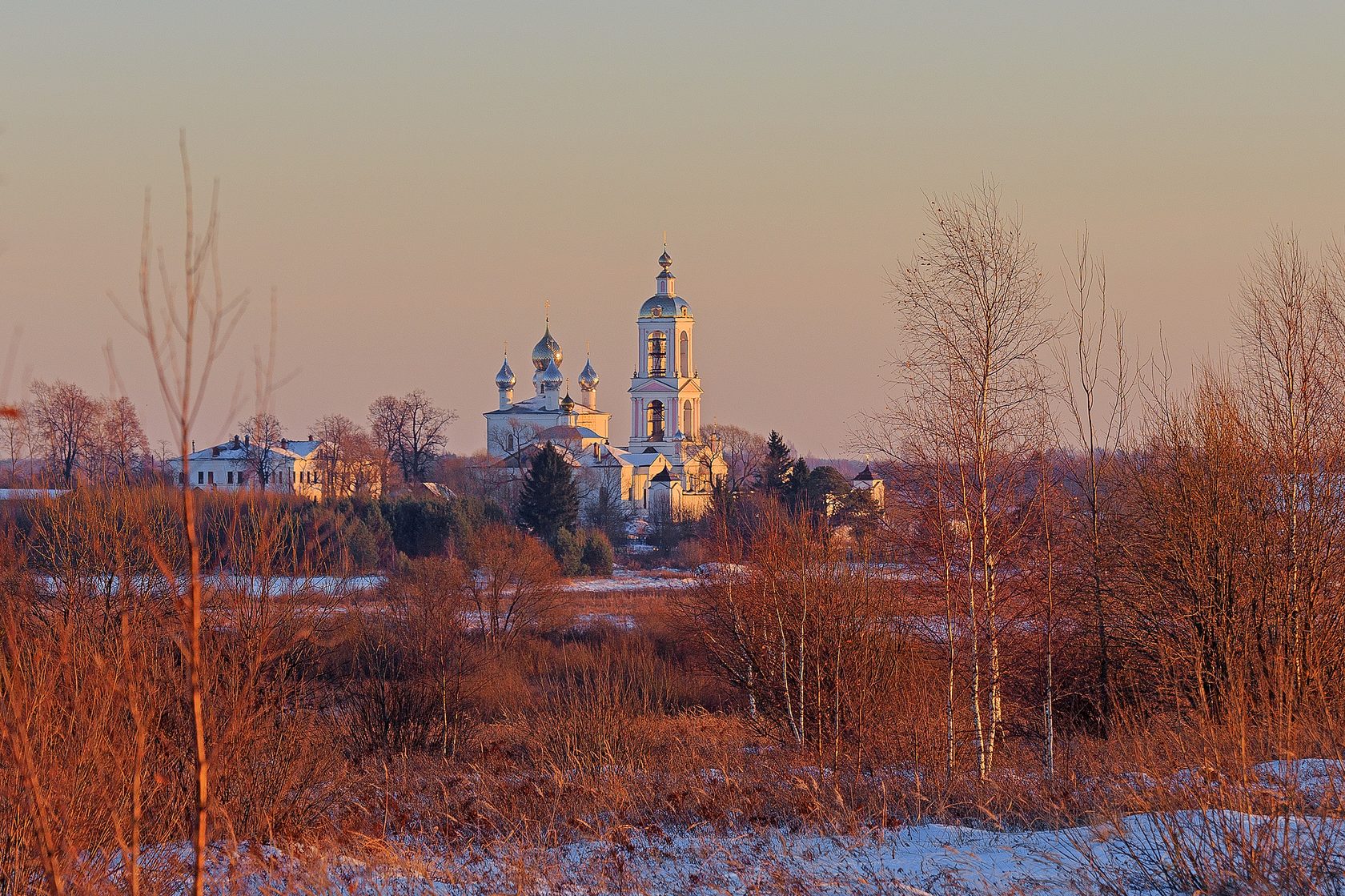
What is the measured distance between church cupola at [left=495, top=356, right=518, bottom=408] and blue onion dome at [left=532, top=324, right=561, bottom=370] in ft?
8.99

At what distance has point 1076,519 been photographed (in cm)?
1534

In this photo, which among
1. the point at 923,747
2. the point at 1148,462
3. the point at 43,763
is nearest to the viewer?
the point at 43,763

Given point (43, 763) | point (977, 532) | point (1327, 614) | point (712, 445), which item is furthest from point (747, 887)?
point (712, 445)

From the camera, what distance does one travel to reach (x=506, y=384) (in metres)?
107

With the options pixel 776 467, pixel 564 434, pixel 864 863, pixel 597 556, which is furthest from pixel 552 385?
pixel 864 863

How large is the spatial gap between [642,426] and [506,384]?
63.5ft

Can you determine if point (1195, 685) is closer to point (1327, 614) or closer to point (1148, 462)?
point (1327, 614)

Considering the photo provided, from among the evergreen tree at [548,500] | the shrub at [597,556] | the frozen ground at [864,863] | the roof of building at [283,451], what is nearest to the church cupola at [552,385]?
the roof of building at [283,451]

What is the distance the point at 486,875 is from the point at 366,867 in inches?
28.3

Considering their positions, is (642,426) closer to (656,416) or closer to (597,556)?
(656,416)

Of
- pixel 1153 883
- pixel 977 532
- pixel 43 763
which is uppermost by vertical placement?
pixel 977 532

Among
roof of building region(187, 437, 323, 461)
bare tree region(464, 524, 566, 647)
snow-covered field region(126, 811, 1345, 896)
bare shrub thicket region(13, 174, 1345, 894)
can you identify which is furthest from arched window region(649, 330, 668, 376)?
snow-covered field region(126, 811, 1345, 896)

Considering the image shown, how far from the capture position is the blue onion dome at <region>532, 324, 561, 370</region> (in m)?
105

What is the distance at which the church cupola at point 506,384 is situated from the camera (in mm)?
106875
